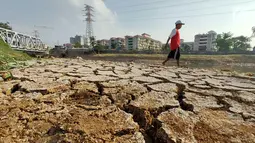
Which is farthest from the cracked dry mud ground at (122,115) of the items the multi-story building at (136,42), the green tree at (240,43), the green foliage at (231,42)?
the multi-story building at (136,42)

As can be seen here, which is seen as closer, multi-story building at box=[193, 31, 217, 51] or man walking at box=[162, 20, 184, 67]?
man walking at box=[162, 20, 184, 67]

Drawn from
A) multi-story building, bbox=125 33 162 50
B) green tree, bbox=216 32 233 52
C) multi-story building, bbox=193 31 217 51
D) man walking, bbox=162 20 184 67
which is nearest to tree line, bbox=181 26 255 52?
green tree, bbox=216 32 233 52

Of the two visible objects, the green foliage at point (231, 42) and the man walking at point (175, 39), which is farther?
the green foliage at point (231, 42)

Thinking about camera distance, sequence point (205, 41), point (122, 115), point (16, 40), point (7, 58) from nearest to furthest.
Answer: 1. point (122, 115)
2. point (7, 58)
3. point (16, 40)
4. point (205, 41)

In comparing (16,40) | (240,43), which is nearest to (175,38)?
(16,40)

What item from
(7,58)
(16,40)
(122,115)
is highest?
(16,40)

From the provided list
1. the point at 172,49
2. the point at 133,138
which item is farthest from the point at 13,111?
the point at 172,49

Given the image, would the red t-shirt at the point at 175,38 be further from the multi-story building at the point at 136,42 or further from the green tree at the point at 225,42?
the multi-story building at the point at 136,42

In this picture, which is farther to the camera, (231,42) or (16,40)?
(231,42)

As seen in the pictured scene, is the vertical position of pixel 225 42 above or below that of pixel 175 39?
above

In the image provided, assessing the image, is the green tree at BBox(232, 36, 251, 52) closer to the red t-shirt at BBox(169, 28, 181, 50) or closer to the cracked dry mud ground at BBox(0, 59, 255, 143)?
the red t-shirt at BBox(169, 28, 181, 50)

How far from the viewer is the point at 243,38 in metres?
42.8

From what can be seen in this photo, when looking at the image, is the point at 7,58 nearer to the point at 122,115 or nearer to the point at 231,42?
the point at 122,115

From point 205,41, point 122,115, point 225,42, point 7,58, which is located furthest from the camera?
point 205,41
